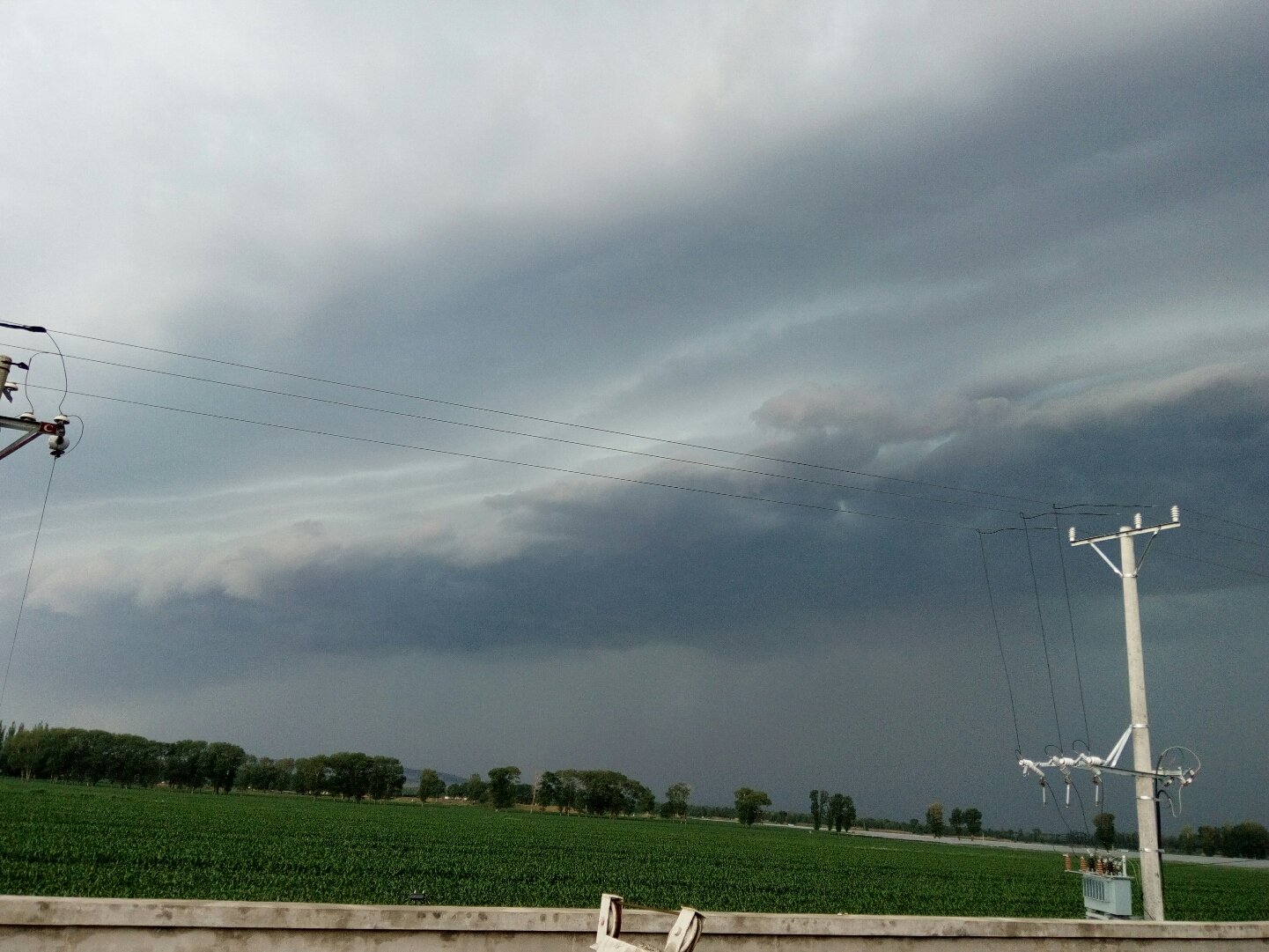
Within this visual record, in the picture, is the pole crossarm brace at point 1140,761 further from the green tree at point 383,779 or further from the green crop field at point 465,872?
the green tree at point 383,779

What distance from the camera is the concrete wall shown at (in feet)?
22.7

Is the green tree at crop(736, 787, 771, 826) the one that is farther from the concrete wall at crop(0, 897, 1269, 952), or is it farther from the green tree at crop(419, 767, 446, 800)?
the concrete wall at crop(0, 897, 1269, 952)

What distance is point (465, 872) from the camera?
2945 cm

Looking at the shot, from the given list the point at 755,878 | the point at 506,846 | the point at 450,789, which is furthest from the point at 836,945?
the point at 450,789

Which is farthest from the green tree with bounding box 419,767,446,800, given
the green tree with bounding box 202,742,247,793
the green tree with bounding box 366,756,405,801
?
the green tree with bounding box 202,742,247,793

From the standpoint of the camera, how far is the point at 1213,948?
993 cm

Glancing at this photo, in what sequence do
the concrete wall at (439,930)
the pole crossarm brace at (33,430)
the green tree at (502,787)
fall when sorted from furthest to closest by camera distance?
the green tree at (502,787), the pole crossarm brace at (33,430), the concrete wall at (439,930)

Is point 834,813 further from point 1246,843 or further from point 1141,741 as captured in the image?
point 1141,741

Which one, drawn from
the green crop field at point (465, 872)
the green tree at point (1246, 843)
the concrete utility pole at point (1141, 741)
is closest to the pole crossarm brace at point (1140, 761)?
the concrete utility pole at point (1141, 741)

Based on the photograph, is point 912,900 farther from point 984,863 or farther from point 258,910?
point 984,863

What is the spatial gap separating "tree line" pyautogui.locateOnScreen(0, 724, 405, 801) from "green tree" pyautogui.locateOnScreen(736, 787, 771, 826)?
59132 mm

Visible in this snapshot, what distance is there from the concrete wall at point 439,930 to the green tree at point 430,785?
155m

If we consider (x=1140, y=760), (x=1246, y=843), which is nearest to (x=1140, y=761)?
(x=1140, y=760)

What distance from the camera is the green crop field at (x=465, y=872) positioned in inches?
893
